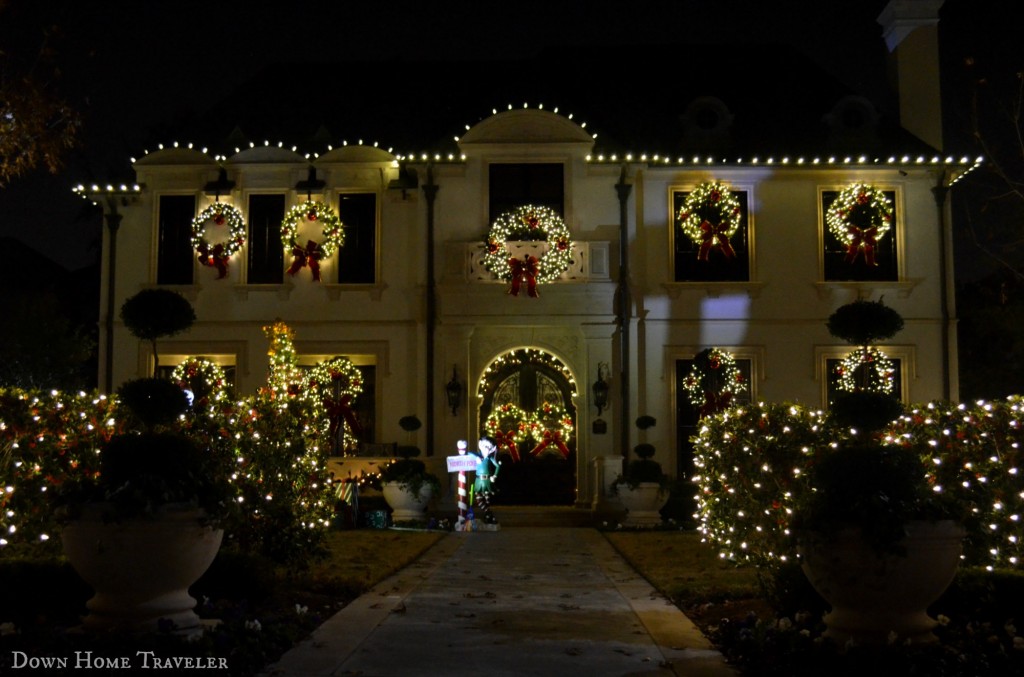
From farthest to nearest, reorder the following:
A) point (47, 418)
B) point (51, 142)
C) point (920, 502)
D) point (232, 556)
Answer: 1. point (51, 142)
2. point (47, 418)
3. point (232, 556)
4. point (920, 502)

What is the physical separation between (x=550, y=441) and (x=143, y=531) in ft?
47.1

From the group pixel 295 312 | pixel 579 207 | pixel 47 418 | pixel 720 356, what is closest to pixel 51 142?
pixel 47 418

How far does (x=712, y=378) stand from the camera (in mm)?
20516

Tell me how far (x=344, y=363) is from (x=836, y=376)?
9.26 meters

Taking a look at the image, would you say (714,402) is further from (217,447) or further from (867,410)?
(867,410)

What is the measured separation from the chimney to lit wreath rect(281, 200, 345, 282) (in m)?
11.5

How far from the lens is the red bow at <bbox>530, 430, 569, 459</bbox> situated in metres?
20.9

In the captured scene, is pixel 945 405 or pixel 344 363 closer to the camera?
pixel 945 405

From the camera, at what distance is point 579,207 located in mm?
20781

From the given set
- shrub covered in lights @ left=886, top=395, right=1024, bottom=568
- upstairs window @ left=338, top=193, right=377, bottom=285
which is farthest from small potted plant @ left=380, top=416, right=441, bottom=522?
shrub covered in lights @ left=886, top=395, right=1024, bottom=568

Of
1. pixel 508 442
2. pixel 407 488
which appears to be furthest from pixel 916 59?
pixel 407 488

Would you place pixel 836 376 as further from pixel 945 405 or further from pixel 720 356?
pixel 945 405

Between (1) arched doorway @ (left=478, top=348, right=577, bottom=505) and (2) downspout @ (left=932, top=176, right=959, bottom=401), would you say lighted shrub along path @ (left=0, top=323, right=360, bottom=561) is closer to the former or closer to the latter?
(1) arched doorway @ (left=478, top=348, right=577, bottom=505)

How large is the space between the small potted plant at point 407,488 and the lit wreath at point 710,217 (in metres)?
6.59
